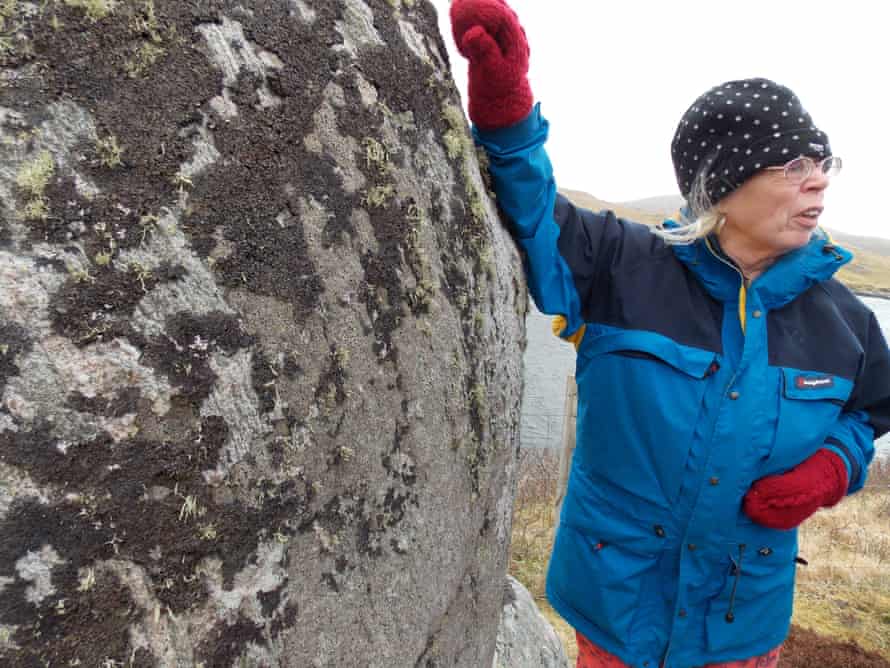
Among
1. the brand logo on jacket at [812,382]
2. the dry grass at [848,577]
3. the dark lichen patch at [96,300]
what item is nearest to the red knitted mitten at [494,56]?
the dark lichen patch at [96,300]

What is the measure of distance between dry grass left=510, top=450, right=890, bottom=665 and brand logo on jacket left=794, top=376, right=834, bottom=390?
244 centimetres

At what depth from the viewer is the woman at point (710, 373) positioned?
7.61 feet

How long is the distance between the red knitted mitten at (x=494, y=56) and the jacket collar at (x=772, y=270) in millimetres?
971

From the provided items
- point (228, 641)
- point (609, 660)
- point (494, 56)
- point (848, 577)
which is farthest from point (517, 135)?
point (848, 577)

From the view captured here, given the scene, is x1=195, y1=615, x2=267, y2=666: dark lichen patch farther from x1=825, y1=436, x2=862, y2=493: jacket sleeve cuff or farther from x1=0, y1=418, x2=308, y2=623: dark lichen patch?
x1=825, y1=436, x2=862, y2=493: jacket sleeve cuff

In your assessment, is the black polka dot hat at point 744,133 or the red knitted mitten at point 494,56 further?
the black polka dot hat at point 744,133

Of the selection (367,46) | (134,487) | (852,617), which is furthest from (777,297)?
(852,617)

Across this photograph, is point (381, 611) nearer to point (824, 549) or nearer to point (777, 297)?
point (777, 297)

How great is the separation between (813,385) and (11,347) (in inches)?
100

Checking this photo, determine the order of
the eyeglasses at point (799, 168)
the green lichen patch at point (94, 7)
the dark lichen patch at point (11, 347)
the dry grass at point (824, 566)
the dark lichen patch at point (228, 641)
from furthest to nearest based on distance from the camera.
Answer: the dry grass at point (824, 566), the eyeglasses at point (799, 168), the dark lichen patch at point (228, 641), the green lichen patch at point (94, 7), the dark lichen patch at point (11, 347)

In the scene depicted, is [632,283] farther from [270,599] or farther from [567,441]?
[567,441]

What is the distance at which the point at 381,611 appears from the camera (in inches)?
70.0

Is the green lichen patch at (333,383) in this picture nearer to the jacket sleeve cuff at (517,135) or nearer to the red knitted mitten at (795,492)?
the jacket sleeve cuff at (517,135)

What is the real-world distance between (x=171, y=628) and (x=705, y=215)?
7.38ft
